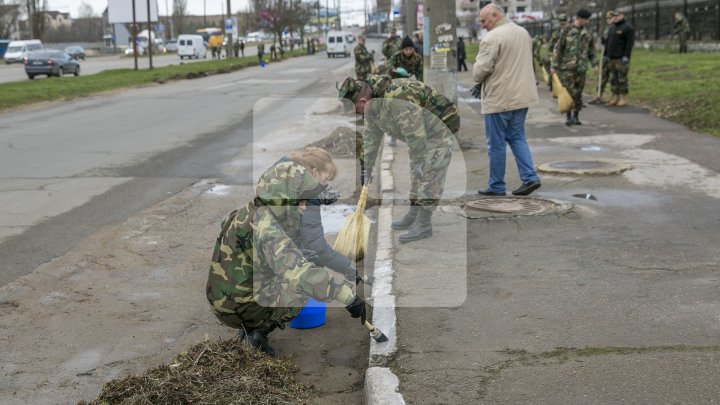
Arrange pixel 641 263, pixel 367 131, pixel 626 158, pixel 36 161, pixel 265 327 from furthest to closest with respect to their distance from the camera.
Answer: pixel 36 161 → pixel 626 158 → pixel 367 131 → pixel 641 263 → pixel 265 327

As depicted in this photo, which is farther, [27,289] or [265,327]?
[27,289]

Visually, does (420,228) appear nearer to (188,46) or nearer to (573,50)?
(573,50)

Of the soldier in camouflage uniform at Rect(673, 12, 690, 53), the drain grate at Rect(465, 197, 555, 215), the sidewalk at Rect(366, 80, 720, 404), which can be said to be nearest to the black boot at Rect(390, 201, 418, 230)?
the sidewalk at Rect(366, 80, 720, 404)

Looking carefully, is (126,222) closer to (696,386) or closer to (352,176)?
(352,176)

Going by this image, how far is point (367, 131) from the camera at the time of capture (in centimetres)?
665

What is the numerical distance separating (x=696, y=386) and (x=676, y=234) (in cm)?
306

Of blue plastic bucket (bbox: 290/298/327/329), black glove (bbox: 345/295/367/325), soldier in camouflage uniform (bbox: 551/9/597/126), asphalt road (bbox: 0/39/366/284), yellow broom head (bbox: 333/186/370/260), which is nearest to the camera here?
black glove (bbox: 345/295/367/325)

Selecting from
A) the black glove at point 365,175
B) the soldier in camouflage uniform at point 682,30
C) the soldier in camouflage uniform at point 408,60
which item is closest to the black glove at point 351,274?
the black glove at point 365,175

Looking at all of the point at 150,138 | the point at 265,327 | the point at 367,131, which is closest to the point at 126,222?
the point at 367,131

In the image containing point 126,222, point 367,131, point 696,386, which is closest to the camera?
point 696,386

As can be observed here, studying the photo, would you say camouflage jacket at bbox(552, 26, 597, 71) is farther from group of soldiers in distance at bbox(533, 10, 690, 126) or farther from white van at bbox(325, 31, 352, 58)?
white van at bbox(325, 31, 352, 58)

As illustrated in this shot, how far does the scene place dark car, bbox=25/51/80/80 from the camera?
1480 inches

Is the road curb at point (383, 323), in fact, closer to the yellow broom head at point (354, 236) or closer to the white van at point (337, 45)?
the yellow broom head at point (354, 236)

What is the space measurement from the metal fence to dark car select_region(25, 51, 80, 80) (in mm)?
24652
